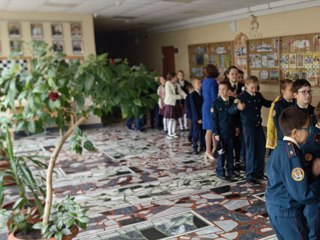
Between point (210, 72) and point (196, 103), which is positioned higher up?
point (210, 72)

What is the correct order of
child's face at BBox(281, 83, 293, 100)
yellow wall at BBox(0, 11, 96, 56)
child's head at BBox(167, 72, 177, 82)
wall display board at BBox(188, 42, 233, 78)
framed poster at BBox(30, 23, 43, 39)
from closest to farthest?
A: child's face at BBox(281, 83, 293, 100) → child's head at BBox(167, 72, 177, 82) → yellow wall at BBox(0, 11, 96, 56) → framed poster at BBox(30, 23, 43, 39) → wall display board at BBox(188, 42, 233, 78)

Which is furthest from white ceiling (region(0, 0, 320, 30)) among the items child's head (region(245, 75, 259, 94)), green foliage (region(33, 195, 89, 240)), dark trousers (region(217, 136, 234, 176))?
green foliage (region(33, 195, 89, 240))

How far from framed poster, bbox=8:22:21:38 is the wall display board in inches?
181

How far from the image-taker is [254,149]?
4113 mm

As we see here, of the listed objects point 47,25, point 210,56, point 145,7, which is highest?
point 145,7

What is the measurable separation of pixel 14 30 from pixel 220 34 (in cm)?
490

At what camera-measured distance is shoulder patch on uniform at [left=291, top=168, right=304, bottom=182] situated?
1.76m

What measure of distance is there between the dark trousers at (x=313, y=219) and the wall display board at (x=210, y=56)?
6563 mm

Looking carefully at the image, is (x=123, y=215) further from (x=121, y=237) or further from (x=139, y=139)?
(x=139, y=139)

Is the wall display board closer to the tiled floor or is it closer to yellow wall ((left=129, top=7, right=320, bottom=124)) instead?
yellow wall ((left=129, top=7, right=320, bottom=124))

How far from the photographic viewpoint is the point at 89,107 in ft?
6.85

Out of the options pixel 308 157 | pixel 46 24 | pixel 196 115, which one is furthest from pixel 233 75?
pixel 46 24

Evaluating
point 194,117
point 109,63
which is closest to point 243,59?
point 194,117

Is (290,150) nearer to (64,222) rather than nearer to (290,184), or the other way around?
(290,184)
